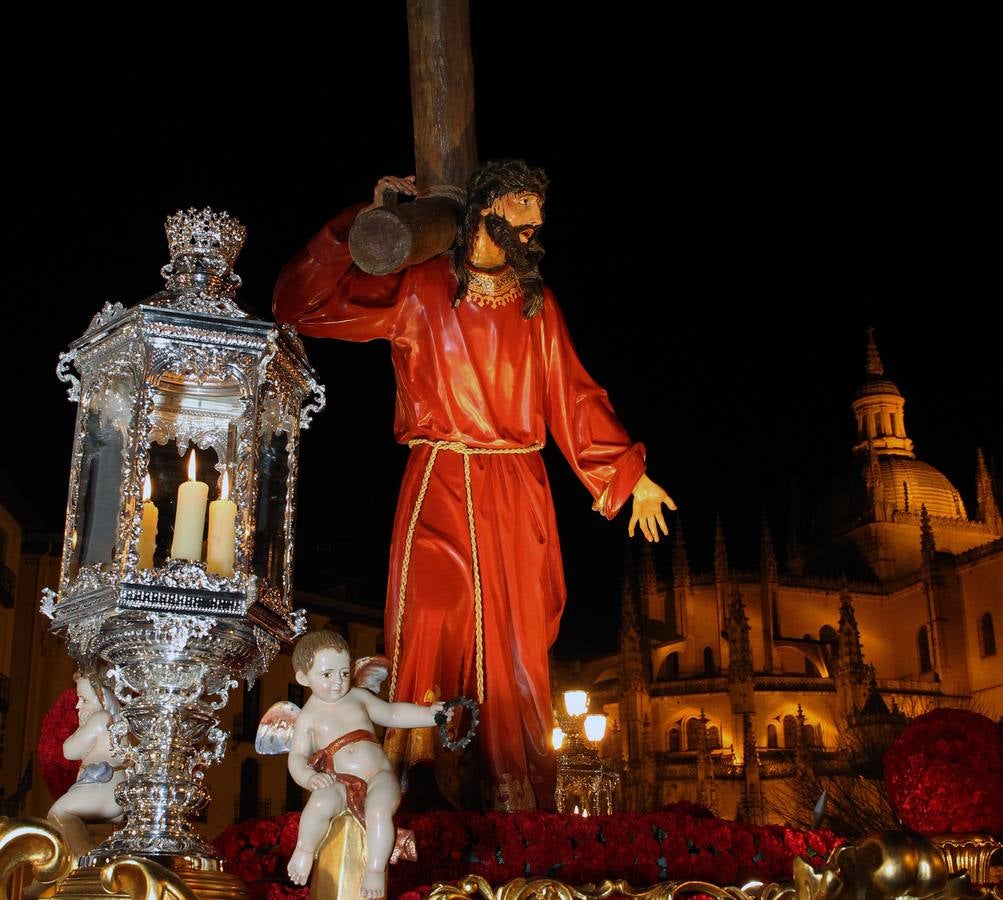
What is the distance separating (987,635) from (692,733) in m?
13.4

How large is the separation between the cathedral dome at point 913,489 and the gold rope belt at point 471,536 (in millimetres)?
61804

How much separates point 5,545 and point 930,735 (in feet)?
90.1

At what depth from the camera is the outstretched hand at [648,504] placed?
256 inches

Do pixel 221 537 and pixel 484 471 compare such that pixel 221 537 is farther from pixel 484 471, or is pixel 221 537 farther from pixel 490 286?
pixel 490 286

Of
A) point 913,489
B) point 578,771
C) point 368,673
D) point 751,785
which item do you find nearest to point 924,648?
point 913,489

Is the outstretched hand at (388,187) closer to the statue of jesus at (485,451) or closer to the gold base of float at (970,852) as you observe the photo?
the statue of jesus at (485,451)

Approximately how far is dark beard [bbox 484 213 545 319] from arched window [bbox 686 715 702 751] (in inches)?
1973

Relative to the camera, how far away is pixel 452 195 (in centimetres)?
633

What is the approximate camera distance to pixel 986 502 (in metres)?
66.1

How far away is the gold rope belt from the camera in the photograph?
582cm

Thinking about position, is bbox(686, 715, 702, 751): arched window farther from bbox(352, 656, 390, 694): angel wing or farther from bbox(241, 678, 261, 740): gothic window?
bbox(352, 656, 390, 694): angel wing

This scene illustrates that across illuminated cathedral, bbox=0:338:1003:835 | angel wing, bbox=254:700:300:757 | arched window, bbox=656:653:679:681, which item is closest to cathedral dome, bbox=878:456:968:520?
illuminated cathedral, bbox=0:338:1003:835

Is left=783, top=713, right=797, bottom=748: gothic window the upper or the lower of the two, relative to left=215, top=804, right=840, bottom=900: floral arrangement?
upper

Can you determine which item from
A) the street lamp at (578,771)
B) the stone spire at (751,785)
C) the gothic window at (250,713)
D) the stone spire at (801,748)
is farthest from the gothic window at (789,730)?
the street lamp at (578,771)
